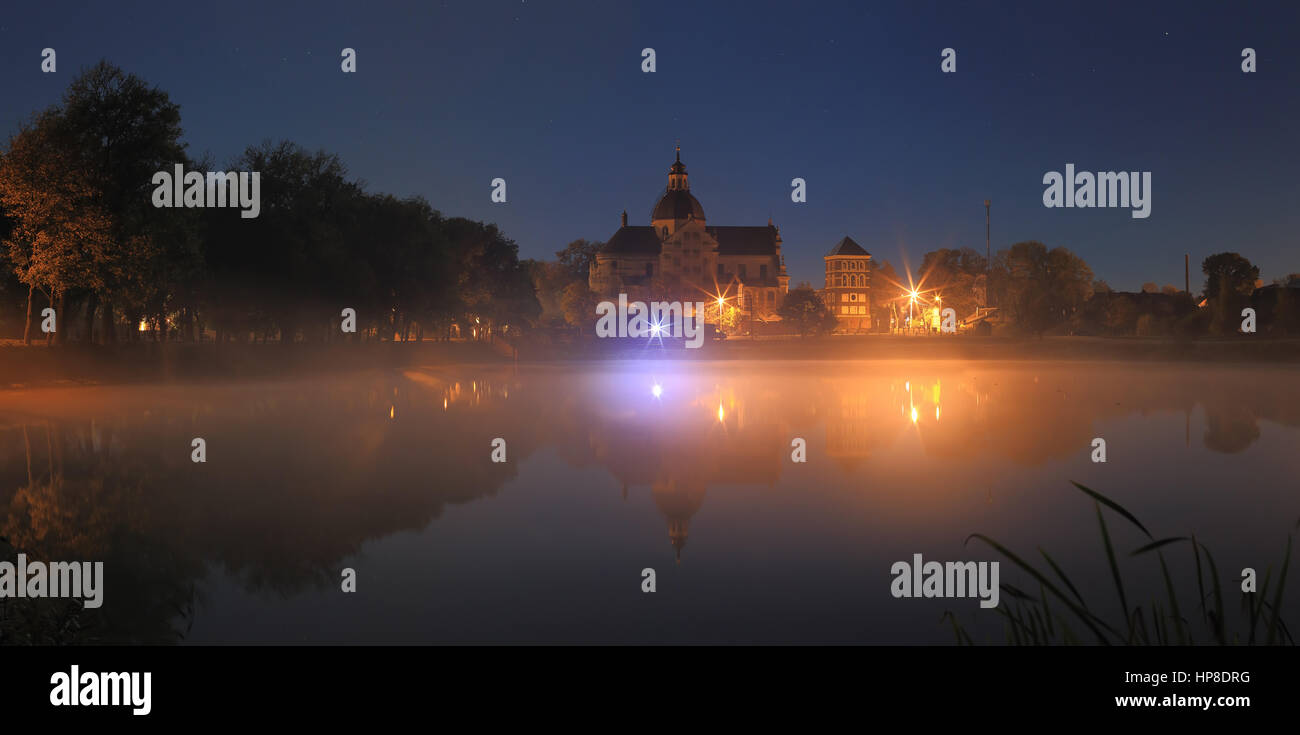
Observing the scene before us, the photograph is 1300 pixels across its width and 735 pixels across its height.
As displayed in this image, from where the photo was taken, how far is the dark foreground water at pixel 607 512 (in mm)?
10133

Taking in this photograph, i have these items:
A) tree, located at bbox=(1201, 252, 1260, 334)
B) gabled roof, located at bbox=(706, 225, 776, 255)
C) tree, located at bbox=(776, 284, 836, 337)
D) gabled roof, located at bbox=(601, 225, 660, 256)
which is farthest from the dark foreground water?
gabled roof, located at bbox=(706, 225, 776, 255)

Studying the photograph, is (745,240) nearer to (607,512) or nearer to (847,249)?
(847,249)

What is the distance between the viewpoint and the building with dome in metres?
161

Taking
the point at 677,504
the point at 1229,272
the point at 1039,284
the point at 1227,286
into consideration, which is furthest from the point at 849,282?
the point at 677,504

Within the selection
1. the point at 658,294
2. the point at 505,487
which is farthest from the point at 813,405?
the point at 658,294

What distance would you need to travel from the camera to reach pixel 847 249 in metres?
184

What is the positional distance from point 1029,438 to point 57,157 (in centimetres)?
4814

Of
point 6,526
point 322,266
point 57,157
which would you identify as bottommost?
point 6,526

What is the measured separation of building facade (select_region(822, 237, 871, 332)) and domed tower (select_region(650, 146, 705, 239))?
101 ft

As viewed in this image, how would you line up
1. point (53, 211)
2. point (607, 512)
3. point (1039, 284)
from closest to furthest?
point (607, 512) < point (53, 211) < point (1039, 284)

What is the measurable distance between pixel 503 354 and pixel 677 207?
8521cm

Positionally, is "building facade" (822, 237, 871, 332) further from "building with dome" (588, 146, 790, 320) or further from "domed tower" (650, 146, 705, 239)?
"domed tower" (650, 146, 705, 239)

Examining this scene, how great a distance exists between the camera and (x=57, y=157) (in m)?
45.6
